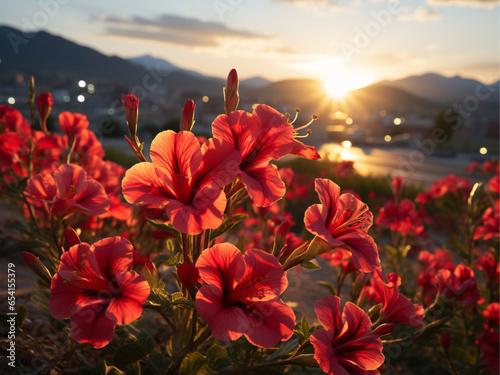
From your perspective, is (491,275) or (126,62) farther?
(126,62)

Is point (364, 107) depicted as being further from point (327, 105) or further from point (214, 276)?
point (214, 276)

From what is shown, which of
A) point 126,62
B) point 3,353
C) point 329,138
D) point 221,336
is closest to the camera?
point 221,336

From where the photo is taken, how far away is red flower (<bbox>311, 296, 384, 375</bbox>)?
46.6 inches

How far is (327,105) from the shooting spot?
4488 inches

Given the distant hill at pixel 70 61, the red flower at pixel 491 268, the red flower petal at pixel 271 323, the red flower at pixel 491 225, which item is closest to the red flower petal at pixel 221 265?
the red flower petal at pixel 271 323

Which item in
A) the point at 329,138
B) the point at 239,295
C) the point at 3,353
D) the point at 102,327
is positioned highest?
the point at 239,295

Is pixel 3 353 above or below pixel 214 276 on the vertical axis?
below

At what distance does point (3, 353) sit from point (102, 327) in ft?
3.53

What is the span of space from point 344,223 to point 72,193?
42.7 inches

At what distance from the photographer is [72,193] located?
A: 162cm

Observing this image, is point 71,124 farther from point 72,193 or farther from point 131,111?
point 131,111

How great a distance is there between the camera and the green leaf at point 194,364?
126 cm

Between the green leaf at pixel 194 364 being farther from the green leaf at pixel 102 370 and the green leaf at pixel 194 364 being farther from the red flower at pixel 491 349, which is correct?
the red flower at pixel 491 349

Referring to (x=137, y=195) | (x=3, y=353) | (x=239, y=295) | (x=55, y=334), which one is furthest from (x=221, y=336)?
(x=55, y=334)
